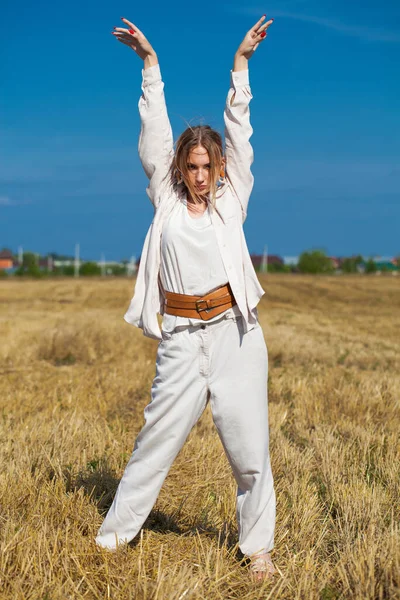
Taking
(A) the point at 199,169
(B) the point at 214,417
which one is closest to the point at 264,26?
(A) the point at 199,169

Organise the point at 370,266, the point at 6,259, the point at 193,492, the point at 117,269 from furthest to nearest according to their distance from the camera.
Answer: the point at 6,259
the point at 117,269
the point at 370,266
the point at 193,492

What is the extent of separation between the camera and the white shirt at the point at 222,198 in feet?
13.0

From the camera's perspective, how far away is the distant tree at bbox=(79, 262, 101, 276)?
65625 millimetres

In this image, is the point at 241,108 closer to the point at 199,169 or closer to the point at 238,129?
the point at 238,129

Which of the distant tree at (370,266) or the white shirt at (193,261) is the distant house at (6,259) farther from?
the white shirt at (193,261)

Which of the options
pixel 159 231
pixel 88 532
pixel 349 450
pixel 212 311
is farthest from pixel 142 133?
pixel 349 450

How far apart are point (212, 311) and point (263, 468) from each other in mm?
846

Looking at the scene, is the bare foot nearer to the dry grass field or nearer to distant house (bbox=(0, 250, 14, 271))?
the dry grass field

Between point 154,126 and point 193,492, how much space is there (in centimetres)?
246

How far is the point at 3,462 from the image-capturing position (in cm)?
530

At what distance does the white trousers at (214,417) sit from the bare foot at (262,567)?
0.14ft

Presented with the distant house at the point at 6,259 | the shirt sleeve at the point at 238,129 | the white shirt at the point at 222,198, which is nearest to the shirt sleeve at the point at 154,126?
the white shirt at the point at 222,198

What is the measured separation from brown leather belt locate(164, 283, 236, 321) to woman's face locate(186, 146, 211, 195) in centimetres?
53

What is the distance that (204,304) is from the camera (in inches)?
153
